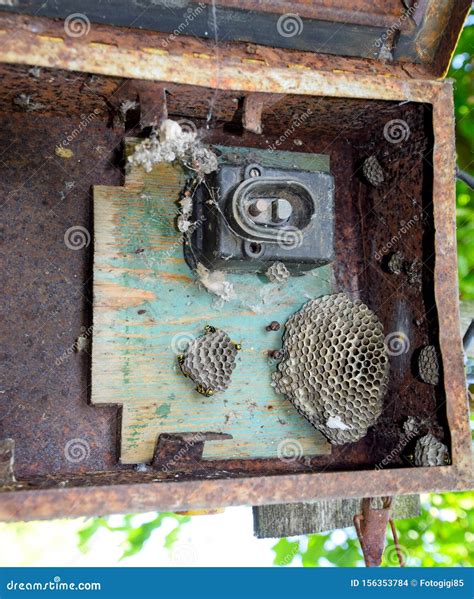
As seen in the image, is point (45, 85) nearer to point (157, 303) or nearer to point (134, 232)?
point (134, 232)

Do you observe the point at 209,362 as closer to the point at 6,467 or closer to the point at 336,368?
the point at 336,368

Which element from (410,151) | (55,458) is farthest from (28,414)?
(410,151)

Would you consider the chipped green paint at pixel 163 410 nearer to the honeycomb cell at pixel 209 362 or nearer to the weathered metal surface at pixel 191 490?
the honeycomb cell at pixel 209 362

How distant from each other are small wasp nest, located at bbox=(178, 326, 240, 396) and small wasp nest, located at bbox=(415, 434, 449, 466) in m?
0.70

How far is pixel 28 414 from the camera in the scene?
2.20 meters

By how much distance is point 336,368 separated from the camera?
7.42ft

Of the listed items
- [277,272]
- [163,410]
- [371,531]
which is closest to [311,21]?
[277,272]

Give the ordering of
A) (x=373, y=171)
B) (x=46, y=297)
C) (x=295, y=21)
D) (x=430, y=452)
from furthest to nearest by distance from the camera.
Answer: (x=373, y=171) < (x=46, y=297) < (x=430, y=452) < (x=295, y=21)

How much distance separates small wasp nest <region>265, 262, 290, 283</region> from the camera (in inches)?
90.4

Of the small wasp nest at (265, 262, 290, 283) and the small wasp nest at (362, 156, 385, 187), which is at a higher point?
the small wasp nest at (362, 156, 385, 187)

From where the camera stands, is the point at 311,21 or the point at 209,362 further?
the point at 209,362

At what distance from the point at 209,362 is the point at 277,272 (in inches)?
16.3

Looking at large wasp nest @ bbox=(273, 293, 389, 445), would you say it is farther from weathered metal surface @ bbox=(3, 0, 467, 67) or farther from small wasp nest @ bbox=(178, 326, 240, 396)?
weathered metal surface @ bbox=(3, 0, 467, 67)

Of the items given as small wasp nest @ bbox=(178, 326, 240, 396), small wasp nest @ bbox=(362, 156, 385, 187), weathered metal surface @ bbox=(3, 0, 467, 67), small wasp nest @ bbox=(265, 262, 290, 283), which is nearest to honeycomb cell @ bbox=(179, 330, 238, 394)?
small wasp nest @ bbox=(178, 326, 240, 396)
